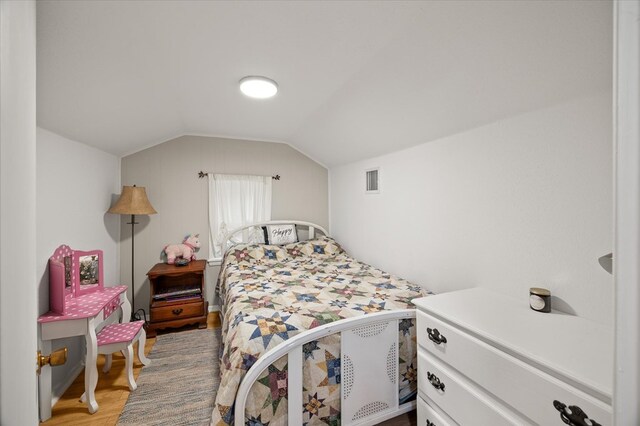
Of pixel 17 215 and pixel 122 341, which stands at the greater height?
pixel 17 215

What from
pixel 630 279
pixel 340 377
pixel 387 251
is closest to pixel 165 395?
pixel 340 377

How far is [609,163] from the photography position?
1184 millimetres

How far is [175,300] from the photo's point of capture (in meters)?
2.81

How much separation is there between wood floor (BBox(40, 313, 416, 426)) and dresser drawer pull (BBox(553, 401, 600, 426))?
3.25 feet

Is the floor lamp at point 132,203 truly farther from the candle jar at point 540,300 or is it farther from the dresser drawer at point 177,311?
the candle jar at point 540,300

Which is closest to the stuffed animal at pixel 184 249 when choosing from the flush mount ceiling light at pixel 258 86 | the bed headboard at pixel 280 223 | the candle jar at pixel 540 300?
the bed headboard at pixel 280 223

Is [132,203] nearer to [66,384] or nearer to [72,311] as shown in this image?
[72,311]

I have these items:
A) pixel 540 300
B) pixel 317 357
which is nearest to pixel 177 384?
pixel 317 357

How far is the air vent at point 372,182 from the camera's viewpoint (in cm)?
298

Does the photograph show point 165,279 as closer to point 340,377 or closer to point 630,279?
point 340,377

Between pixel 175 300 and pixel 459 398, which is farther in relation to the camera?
pixel 175 300

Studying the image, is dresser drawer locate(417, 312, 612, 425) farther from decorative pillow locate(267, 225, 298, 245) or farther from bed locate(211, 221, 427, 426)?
decorative pillow locate(267, 225, 298, 245)

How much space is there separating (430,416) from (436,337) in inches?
16.8

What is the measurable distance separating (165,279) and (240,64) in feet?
8.38
